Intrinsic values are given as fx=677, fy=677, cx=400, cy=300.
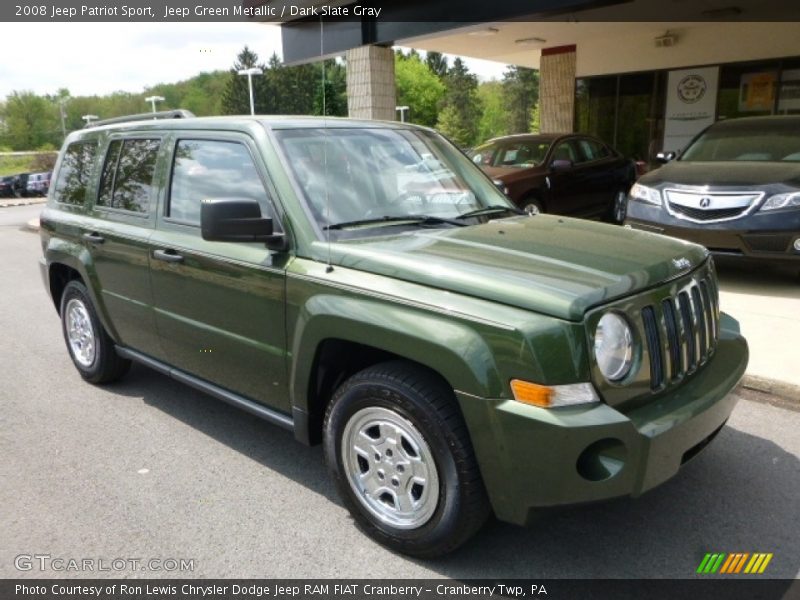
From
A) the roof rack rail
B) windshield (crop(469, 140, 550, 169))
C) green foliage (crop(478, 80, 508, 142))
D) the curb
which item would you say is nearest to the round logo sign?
windshield (crop(469, 140, 550, 169))

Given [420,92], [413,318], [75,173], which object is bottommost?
[413,318]

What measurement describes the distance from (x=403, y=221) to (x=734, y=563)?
83.9 inches

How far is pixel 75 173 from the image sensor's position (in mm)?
5055

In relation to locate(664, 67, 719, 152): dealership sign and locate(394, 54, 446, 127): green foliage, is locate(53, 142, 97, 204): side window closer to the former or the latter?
locate(664, 67, 719, 152): dealership sign

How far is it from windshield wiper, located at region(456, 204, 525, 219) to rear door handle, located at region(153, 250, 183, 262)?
158 cm

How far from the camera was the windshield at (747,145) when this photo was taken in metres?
7.80

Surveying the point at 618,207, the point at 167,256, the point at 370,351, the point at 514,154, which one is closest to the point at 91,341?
the point at 167,256

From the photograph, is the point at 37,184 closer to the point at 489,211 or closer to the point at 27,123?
the point at 489,211

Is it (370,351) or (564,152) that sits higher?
→ (564,152)

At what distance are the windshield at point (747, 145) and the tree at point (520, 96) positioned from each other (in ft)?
253

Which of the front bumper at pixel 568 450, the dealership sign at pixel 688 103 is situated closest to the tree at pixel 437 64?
the dealership sign at pixel 688 103

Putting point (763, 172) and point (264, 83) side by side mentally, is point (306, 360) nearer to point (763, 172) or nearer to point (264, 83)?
point (763, 172)

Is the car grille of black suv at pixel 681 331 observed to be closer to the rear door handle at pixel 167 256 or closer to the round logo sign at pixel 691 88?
the rear door handle at pixel 167 256

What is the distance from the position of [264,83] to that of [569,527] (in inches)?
2865
